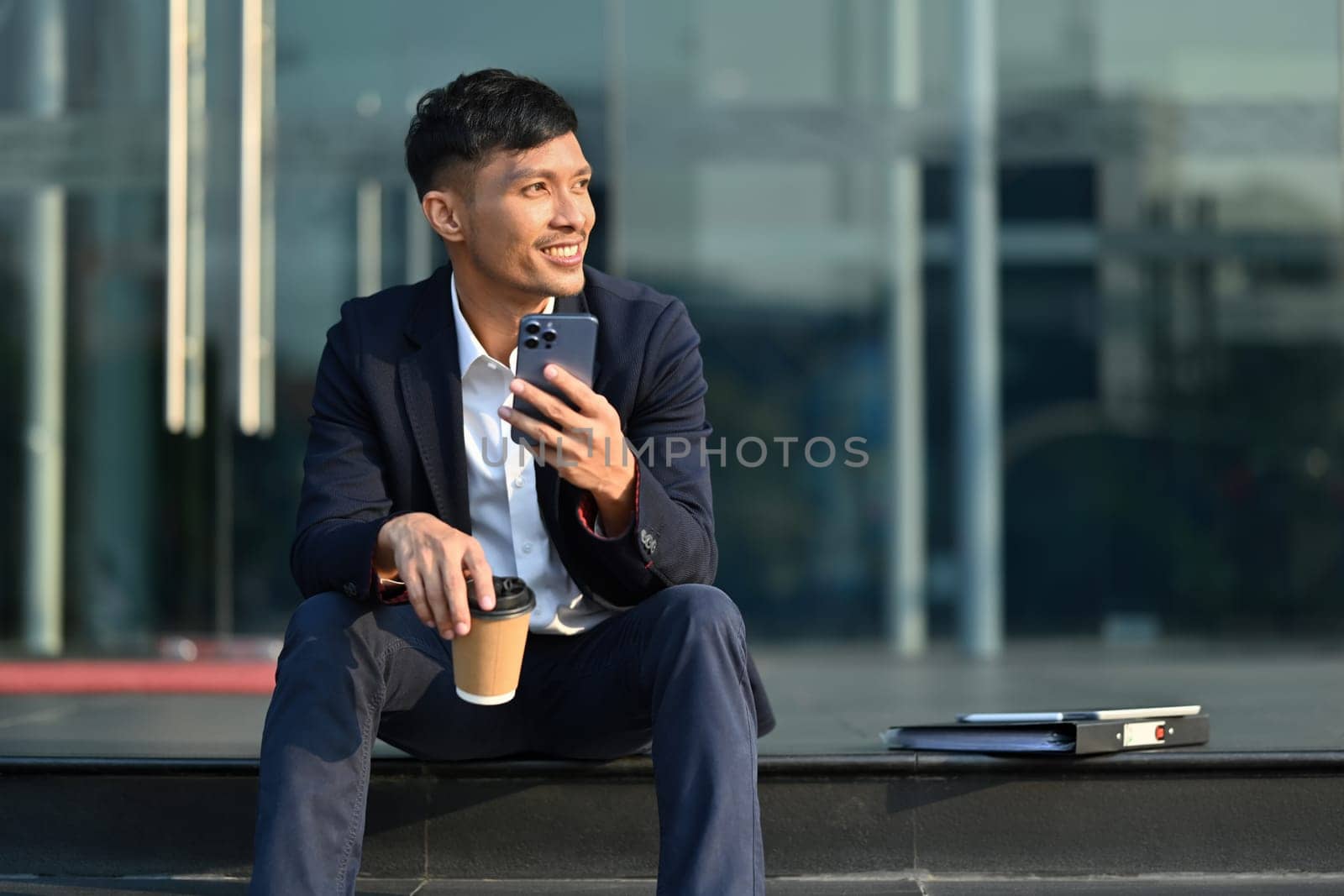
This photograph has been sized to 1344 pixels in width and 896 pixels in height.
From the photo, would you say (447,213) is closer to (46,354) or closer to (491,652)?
(491,652)

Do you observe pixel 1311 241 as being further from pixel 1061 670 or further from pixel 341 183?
pixel 341 183

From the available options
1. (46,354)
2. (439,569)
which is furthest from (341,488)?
(46,354)

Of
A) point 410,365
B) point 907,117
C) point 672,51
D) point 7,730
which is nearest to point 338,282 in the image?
point 672,51

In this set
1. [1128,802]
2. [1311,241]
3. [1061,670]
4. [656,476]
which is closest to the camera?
[656,476]

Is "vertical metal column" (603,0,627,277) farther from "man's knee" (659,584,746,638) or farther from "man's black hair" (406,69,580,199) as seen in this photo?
"man's knee" (659,584,746,638)

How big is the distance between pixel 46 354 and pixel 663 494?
4.88m

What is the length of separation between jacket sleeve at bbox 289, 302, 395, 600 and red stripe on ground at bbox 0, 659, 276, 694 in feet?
7.92

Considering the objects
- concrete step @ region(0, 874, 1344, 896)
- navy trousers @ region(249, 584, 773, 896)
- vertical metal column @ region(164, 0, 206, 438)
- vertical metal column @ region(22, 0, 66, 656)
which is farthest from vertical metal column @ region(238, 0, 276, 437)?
navy trousers @ region(249, 584, 773, 896)

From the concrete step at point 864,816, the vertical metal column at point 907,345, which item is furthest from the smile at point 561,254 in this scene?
the vertical metal column at point 907,345

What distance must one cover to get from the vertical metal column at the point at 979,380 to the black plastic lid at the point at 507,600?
4355 mm

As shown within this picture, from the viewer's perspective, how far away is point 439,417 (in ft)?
8.59

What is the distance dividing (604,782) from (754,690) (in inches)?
16.9

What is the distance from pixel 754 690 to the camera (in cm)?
260

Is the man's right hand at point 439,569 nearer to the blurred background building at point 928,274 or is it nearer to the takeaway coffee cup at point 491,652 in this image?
the takeaway coffee cup at point 491,652
